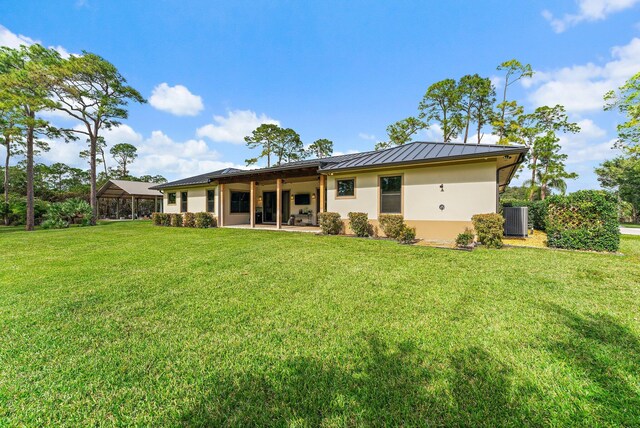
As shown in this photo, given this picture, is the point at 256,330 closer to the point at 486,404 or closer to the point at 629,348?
the point at 486,404

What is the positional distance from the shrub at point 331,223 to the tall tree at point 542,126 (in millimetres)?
19430

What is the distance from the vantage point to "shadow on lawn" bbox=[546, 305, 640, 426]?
1753mm

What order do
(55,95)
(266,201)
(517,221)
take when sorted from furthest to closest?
(266,201)
(55,95)
(517,221)

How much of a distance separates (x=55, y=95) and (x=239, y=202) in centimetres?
1476

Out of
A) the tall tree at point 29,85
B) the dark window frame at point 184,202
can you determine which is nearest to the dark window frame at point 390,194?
the dark window frame at point 184,202

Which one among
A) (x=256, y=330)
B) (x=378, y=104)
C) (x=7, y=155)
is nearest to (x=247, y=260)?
(x=256, y=330)

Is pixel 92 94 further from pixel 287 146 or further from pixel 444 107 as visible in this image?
pixel 444 107

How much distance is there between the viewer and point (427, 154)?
915 cm

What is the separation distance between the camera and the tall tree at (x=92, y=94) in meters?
16.3

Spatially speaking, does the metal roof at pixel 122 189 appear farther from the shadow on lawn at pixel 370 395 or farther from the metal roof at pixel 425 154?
the shadow on lawn at pixel 370 395

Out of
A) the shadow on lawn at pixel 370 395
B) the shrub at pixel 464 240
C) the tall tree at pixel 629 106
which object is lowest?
the shadow on lawn at pixel 370 395

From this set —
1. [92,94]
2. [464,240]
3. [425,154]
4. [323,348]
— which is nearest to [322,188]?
[425,154]

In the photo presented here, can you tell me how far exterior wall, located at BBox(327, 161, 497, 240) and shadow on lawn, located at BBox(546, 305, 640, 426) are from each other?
5.60 metres

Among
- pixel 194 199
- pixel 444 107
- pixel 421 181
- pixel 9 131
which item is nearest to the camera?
pixel 421 181
